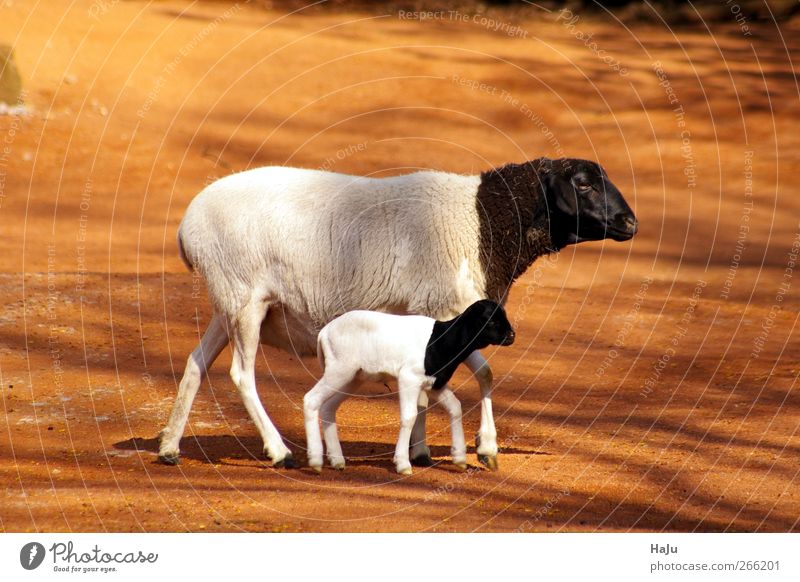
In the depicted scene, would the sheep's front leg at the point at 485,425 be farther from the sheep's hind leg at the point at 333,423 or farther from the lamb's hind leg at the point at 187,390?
the lamb's hind leg at the point at 187,390

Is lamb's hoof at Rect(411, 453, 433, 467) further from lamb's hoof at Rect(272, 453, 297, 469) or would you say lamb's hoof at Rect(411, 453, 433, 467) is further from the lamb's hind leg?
the lamb's hind leg

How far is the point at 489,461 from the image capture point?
28.1ft

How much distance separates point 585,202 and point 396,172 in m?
12.7

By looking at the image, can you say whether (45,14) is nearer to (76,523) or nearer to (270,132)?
(270,132)

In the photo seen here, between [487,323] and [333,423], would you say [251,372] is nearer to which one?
[333,423]

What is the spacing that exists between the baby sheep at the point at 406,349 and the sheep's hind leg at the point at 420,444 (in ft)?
1.07

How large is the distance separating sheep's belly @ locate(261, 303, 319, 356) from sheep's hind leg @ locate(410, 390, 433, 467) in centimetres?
98

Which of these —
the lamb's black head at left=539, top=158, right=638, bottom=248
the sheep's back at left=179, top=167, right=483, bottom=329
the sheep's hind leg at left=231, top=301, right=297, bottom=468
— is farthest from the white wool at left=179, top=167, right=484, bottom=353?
the lamb's black head at left=539, top=158, right=638, bottom=248

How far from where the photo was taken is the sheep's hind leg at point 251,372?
880cm

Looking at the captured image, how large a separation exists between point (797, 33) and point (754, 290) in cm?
1818

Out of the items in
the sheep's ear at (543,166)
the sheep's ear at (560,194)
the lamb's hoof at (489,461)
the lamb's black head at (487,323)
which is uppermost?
the sheep's ear at (543,166)

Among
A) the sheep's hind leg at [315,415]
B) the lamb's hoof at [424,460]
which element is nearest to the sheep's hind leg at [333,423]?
the sheep's hind leg at [315,415]
